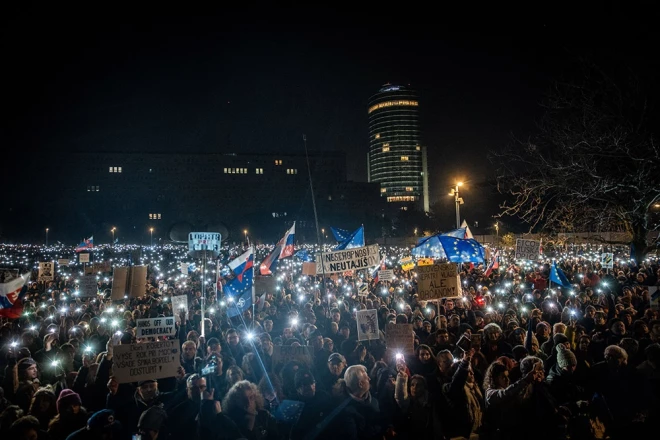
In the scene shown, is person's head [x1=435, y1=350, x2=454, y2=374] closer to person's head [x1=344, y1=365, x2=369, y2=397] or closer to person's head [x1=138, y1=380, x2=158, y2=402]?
person's head [x1=344, y1=365, x2=369, y2=397]

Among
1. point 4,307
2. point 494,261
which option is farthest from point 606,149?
point 4,307

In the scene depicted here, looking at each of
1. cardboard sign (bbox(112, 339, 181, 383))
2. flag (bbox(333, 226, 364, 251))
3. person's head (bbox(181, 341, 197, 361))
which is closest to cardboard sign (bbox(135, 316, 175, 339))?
person's head (bbox(181, 341, 197, 361))

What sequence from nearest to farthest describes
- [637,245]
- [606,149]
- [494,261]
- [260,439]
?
[260,439]
[606,149]
[637,245]
[494,261]

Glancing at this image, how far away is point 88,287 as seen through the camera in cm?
1263

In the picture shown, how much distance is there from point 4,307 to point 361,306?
7549 millimetres

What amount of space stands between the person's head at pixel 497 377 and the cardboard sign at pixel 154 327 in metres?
4.94

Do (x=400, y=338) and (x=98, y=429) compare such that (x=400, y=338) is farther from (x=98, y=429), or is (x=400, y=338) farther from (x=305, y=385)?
(x=98, y=429)

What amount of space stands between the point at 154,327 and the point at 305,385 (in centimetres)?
405

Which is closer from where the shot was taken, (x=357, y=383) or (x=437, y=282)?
(x=357, y=383)

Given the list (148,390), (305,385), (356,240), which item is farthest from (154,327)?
(356,240)

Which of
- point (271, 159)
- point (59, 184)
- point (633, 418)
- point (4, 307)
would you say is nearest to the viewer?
point (633, 418)

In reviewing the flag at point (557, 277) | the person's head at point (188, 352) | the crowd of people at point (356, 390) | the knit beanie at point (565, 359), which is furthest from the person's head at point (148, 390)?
the flag at point (557, 277)

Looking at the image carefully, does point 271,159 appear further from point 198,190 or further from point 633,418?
point 633,418

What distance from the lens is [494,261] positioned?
1692 cm
